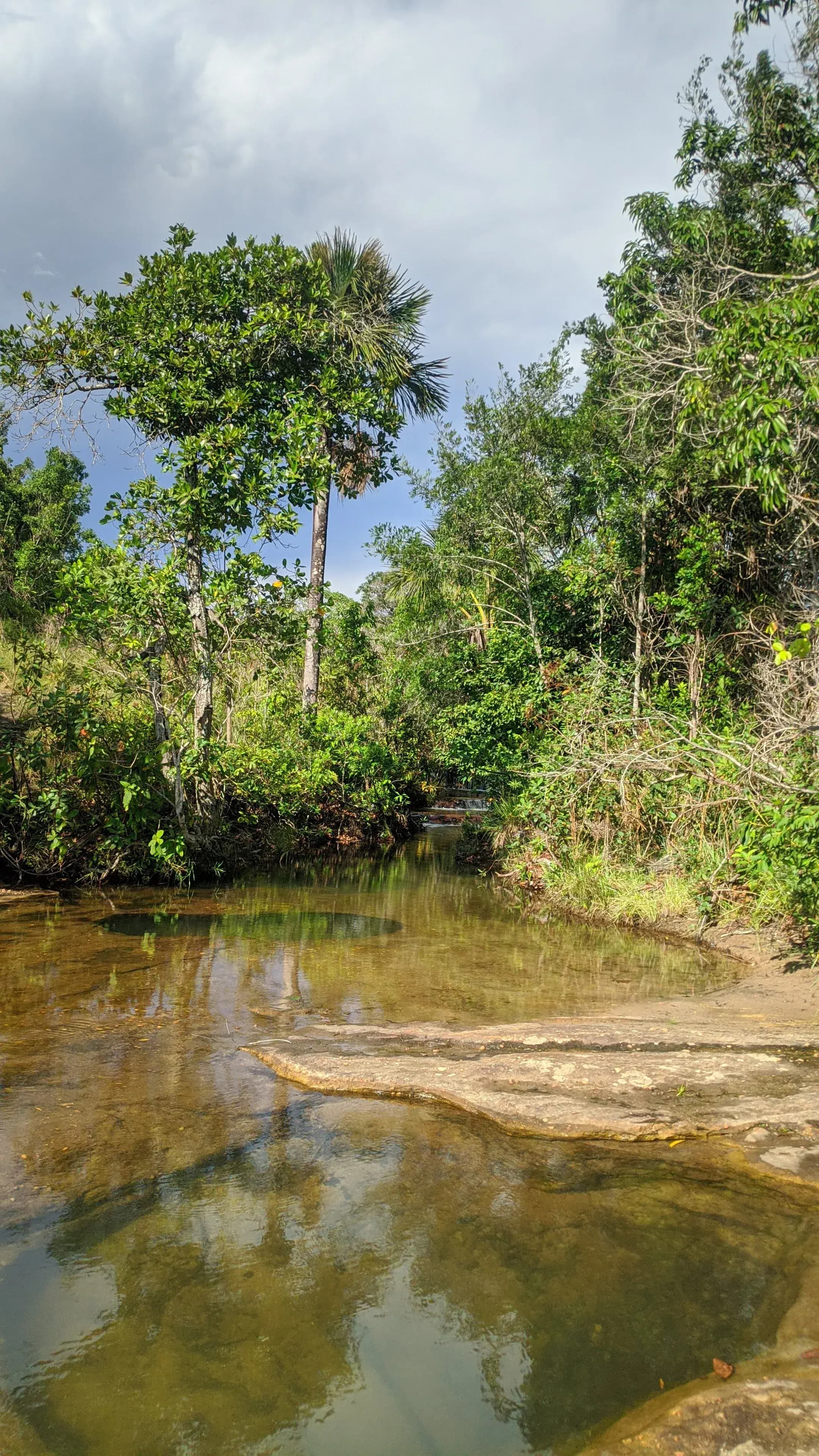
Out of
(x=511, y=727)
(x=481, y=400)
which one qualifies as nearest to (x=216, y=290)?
(x=481, y=400)

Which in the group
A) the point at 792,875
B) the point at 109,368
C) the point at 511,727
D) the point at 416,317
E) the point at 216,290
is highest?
the point at 416,317

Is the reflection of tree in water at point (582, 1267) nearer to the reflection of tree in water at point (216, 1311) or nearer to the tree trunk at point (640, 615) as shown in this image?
the reflection of tree in water at point (216, 1311)

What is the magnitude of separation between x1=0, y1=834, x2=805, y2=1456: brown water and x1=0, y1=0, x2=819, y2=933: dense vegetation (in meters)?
4.74

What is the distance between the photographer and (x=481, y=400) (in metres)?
15.3

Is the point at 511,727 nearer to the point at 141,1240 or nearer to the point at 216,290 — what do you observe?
the point at 216,290

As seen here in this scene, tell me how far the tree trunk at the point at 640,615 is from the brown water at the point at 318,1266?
806 cm

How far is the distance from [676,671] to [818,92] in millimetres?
7125

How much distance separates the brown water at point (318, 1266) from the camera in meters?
Result: 2.55

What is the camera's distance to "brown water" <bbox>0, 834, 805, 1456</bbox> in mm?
2547

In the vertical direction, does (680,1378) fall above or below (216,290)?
below

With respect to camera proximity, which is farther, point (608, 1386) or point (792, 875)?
point (792, 875)

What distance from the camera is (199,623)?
38.1ft

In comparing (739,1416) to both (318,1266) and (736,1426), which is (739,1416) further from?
(318,1266)

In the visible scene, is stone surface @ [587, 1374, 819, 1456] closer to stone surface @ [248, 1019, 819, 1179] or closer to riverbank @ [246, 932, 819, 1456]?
riverbank @ [246, 932, 819, 1456]
